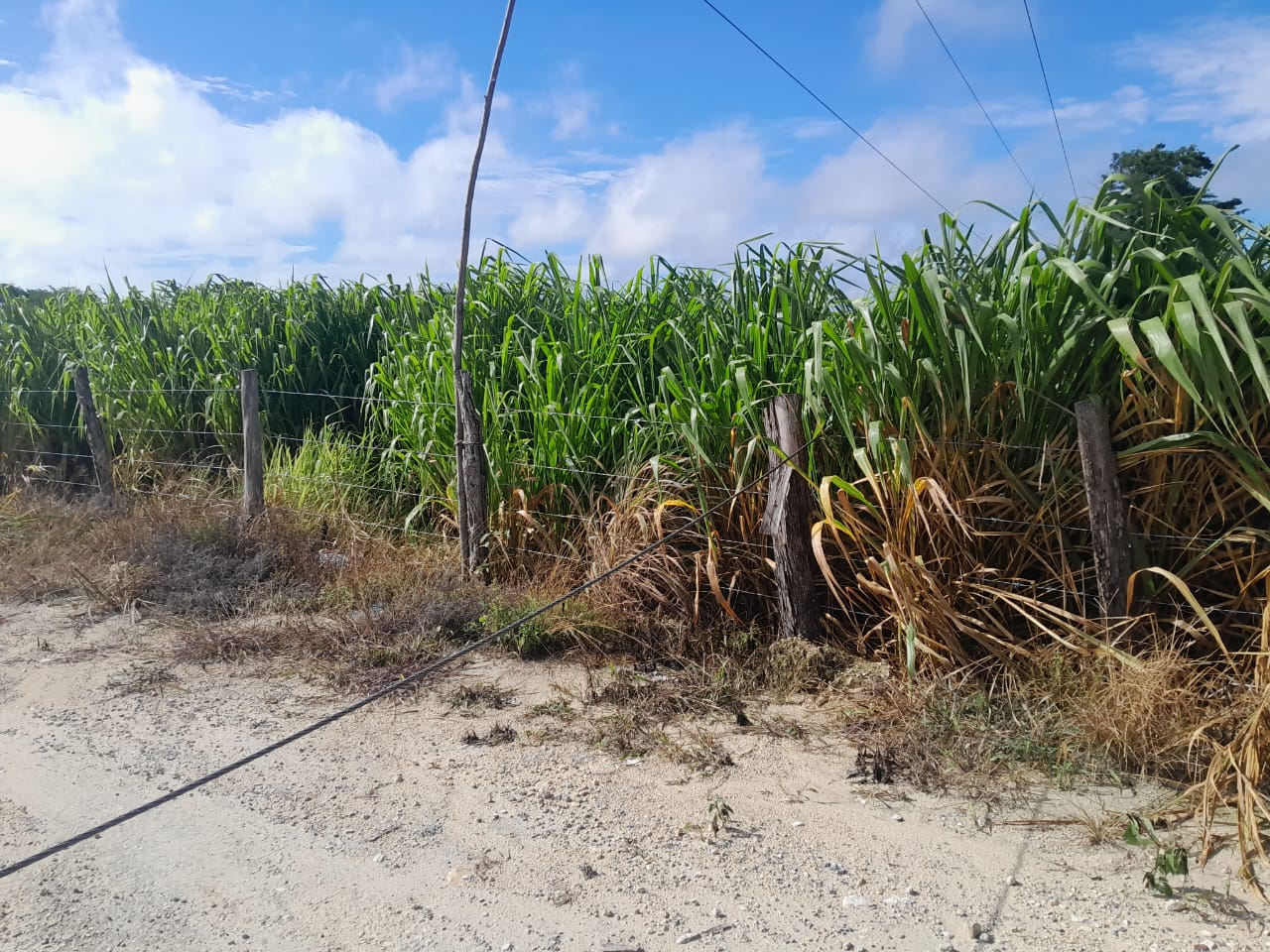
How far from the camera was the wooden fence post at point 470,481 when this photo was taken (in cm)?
548

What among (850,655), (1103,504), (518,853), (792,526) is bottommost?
(518,853)

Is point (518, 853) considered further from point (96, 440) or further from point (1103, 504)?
point (96, 440)

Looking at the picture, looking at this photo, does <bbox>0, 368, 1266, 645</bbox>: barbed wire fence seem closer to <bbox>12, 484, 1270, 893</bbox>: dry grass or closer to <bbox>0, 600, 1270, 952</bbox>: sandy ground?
<bbox>12, 484, 1270, 893</bbox>: dry grass

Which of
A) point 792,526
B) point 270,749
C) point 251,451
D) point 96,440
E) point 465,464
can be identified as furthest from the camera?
point 96,440

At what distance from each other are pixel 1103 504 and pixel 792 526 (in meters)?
1.28

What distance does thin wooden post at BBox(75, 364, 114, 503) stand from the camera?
795cm

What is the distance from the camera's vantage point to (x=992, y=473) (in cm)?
396

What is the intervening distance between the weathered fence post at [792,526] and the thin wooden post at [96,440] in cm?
598

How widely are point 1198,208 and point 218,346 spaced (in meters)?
7.06

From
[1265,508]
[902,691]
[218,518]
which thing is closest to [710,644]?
[902,691]

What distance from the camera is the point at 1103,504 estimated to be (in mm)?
3568

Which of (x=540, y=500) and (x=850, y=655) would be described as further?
(x=540, y=500)

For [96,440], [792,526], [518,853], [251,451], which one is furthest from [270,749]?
[96,440]

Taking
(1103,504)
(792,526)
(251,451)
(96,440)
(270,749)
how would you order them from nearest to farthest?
1. (270,749)
2. (1103,504)
3. (792,526)
4. (251,451)
5. (96,440)
